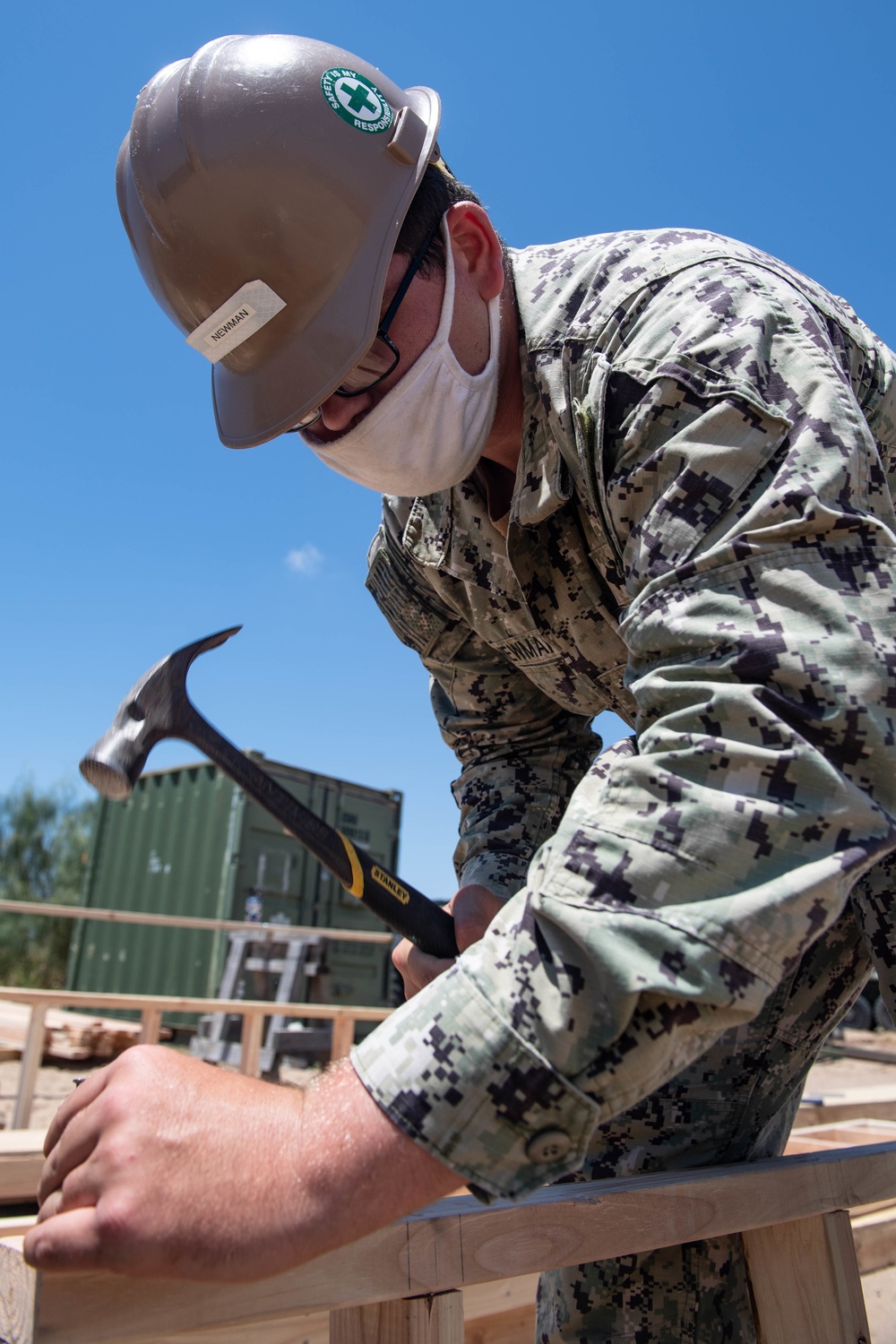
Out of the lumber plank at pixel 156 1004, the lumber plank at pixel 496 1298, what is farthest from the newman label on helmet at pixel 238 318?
the lumber plank at pixel 156 1004

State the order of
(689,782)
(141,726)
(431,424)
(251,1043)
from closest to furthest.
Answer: (689,782), (431,424), (141,726), (251,1043)

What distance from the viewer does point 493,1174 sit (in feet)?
2.79

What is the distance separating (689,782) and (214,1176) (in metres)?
0.53

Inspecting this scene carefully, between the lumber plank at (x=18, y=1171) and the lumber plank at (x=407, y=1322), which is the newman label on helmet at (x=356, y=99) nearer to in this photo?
the lumber plank at (x=407, y=1322)

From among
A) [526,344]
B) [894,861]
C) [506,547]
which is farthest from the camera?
[506,547]

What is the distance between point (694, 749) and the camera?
2.99 feet

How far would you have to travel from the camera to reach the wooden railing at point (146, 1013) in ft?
15.5

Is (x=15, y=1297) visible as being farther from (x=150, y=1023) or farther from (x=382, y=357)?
(x=150, y=1023)

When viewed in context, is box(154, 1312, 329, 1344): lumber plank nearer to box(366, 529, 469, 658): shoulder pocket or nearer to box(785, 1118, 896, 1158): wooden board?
box(366, 529, 469, 658): shoulder pocket

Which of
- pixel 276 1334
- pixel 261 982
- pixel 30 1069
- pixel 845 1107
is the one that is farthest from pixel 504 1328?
pixel 261 982

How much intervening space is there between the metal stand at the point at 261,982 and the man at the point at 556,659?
6541 mm

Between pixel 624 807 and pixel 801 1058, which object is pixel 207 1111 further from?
pixel 801 1058

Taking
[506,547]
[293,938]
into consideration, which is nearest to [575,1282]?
[506,547]

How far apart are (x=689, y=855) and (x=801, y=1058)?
2.74 feet
